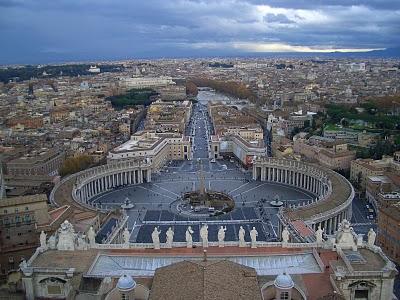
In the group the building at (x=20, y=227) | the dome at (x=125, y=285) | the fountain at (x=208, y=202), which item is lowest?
the fountain at (x=208, y=202)

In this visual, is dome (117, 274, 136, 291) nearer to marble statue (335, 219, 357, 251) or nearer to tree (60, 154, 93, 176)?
marble statue (335, 219, 357, 251)

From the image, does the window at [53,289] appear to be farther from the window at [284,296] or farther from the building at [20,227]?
the building at [20,227]

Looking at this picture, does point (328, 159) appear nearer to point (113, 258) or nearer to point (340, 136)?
point (340, 136)

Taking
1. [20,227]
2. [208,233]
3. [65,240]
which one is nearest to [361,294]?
[65,240]

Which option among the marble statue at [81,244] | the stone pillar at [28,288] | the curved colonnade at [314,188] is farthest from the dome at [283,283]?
the curved colonnade at [314,188]

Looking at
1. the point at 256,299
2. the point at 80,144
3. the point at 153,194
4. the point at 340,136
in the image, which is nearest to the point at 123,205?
the point at 153,194

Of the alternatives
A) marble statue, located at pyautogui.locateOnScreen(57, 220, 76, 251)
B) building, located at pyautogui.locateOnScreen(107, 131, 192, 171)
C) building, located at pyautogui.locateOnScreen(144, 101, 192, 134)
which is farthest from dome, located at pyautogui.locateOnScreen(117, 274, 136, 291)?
building, located at pyautogui.locateOnScreen(144, 101, 192, 134)
